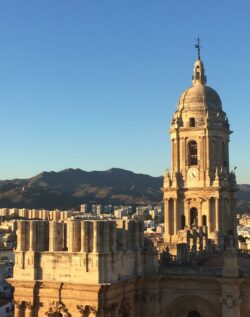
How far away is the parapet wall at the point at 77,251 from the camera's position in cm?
3322

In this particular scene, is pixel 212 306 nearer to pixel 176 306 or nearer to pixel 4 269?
pixel 176 306

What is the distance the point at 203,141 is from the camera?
5988 centimetres

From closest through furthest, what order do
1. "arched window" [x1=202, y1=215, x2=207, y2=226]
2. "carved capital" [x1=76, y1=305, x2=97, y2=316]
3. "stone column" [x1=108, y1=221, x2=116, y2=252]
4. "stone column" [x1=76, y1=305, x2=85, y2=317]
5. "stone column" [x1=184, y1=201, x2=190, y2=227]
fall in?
"carved capital" [x1=76, y1=305, x2=97, y2=316], "stone column" [x1=76, y1=305, x2=85, y2=317], "stone column" [x1=108, y1=221, x2=116, y2=252], "arched window" [x1=202, y1=215, x2=207, y2=226], "stone column" [x1=184, y1=201, x2=190, y2=227]

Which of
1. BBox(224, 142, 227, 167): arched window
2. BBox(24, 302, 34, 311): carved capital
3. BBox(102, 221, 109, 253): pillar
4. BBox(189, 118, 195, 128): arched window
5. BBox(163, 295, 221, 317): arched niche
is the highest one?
BBox(189, 118, 195, 128): arched window

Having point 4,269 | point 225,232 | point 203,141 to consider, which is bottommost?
point 4,269

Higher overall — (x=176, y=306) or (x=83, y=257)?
(x=83, y=257)

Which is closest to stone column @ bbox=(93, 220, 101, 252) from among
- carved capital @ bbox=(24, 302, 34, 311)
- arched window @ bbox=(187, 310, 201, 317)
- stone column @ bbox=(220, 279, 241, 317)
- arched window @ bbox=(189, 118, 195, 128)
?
carved capital @ bbox=(24, 302, 34, 311)

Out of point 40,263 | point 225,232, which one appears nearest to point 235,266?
point 40,263

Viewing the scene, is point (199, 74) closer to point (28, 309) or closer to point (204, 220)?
point (204, 220)

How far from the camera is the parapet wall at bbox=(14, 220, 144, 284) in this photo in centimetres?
3322

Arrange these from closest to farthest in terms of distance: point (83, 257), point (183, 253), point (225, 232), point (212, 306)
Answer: point (83, 257) < point (212, 306) < point (183, 253) < point (225, 232)

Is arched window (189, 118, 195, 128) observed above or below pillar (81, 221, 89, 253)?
above

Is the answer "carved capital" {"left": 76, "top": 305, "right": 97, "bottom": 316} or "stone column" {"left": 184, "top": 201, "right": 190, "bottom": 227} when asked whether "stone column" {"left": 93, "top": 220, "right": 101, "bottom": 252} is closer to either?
"carved capital" {"left": 76, "top": 305, "right": 97, "bottom": 316}

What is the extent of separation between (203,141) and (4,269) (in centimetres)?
4121
